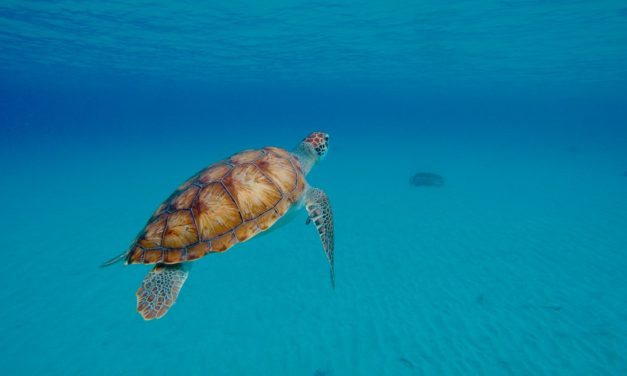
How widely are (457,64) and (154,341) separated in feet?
110

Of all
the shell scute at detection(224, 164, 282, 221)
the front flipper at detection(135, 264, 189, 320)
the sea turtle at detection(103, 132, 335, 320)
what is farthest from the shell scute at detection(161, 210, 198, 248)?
the shell scute at detection(224, 164, 282, 221)

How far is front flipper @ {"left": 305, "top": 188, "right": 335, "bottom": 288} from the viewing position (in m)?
4.49

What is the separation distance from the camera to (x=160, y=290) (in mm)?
3686

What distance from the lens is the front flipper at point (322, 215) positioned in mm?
4488

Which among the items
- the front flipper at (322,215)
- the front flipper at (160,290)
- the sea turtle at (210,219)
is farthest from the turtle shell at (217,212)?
the front flipper at (322,215)

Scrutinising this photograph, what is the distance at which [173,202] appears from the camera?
4.19 meters

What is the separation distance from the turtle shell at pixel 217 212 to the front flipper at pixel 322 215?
0.39m

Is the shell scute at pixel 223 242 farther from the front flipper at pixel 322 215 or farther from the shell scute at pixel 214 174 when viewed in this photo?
the front flipper at pixel 322 215

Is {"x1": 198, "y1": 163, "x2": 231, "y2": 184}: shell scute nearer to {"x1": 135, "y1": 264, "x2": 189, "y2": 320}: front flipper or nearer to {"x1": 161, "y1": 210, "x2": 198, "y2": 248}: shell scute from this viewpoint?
{"x1": 161, "y1": 210, "x2": 198, "y2": 248}: shell scute

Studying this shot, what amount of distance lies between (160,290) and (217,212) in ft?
3.80

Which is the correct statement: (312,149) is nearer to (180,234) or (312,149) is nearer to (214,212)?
(214,212)

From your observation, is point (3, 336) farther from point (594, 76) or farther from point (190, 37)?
point (594, 76)

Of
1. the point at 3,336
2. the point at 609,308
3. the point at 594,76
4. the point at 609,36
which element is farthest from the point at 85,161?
the point at 594,76

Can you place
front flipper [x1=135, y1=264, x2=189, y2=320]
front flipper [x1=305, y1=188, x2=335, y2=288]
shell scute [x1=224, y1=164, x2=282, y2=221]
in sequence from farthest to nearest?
front flipper [x1=305, y1=188, x2=335, y2=288] < shell scute [x1=224, y1=164, x2=282, y2=221] < front flipper [x1=135, y1=264, x2=189, y2=320]
